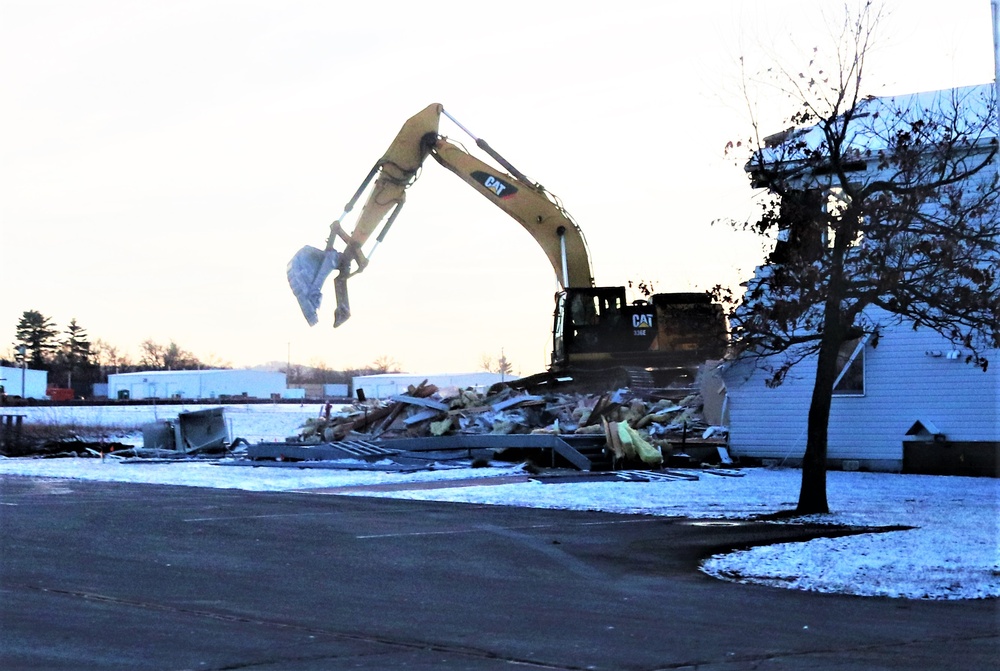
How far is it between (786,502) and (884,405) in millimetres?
7339

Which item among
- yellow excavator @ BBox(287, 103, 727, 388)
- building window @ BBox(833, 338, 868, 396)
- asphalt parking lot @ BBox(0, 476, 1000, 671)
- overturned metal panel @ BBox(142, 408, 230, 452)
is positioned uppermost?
yellow excavator @ BBox(287, 103, 727, 388)

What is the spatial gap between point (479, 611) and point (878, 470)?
682 inches

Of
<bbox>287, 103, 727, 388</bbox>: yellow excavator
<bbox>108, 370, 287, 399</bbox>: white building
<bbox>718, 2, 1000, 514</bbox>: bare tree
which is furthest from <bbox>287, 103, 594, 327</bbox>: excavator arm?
<bbox>108, 370, 287, 399</bbox>: white building

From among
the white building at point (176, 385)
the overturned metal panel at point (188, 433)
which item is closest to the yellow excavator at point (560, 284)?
the overturned metal panel at point (188, 433)

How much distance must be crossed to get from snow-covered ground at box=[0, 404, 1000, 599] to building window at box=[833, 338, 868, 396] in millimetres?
1801

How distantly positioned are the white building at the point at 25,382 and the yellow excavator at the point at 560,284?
62.6 meters

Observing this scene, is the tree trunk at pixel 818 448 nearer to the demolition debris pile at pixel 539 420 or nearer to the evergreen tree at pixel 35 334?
the demolition debris pile at pixel 539 420

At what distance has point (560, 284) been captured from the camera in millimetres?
35125

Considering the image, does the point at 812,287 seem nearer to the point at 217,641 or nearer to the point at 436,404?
the point at 217,641

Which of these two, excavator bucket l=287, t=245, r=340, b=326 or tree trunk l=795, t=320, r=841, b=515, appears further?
excavator bucket l=287, t=245, r=340, b=326

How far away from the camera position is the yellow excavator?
3341cm

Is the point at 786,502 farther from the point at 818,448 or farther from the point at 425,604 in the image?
the point at 425,604

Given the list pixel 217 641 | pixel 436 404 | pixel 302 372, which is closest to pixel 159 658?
pixel 217 641

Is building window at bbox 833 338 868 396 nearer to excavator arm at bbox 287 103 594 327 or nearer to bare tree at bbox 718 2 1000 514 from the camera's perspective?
bare tree at bbox 718 2 1000 514
